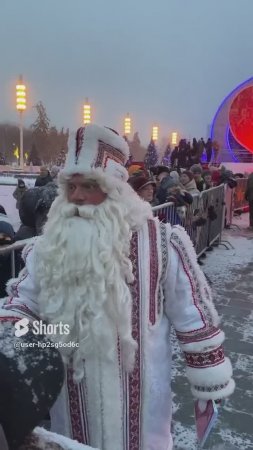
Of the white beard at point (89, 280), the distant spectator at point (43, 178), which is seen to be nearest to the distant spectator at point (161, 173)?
the distant spectator at point (43, 178)

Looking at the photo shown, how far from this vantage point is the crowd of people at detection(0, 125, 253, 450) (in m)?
1.68

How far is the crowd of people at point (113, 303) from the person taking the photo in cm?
168

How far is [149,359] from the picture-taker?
180 cm

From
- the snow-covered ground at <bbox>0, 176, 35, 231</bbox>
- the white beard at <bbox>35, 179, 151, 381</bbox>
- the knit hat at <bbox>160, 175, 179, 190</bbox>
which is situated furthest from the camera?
the snow-covered ground at <bbox>0, 176, 35, 231</bbox>

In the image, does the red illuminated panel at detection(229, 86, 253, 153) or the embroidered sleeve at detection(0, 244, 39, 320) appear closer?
the embroidered sleeve at detection(0, 244, 39, 320)

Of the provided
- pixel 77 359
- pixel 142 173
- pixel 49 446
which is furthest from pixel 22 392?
pixel 142 173

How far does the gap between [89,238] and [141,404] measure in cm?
75

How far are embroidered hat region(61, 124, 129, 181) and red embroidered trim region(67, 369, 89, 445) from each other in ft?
2.75

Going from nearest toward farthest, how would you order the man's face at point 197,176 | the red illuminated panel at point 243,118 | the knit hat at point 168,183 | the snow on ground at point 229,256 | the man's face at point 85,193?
1. the man's face at point 85,193
2. the knit hat at point 168,183
3. the snow on ground at point 229,256
4. the man's face at point 197,176
5. the red illuminated panel at point 243,118

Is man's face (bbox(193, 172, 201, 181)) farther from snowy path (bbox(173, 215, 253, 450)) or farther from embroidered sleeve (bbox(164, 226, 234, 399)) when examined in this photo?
embroidered sleeve (bbox(164, 226, 234, 399))

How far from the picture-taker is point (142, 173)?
4609 millimetres

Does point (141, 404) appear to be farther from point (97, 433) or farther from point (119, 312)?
point (119, 312)

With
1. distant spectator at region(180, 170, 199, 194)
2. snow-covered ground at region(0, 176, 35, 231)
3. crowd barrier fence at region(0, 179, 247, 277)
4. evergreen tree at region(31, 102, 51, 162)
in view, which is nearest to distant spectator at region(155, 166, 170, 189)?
distant spectator at region(180, 170, 199, 194)

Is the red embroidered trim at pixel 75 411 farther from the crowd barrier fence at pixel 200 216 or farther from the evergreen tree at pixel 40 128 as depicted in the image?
the evergreen tree at pixel 40 128
